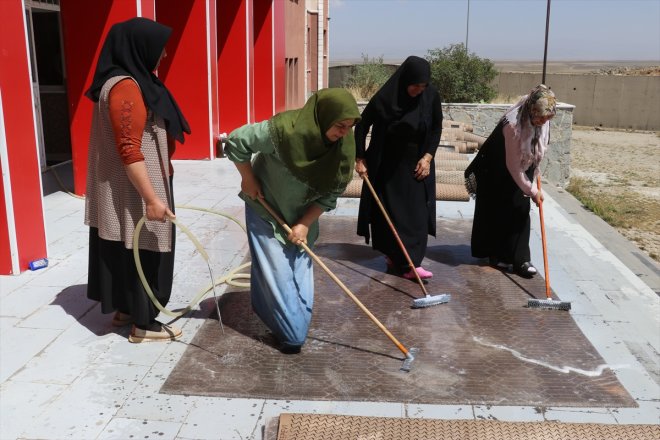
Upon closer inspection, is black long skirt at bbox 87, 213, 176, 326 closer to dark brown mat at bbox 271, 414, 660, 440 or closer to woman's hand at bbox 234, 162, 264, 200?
woman's hand at bbox 234, 162, 264, 200

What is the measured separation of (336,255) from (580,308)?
6.72ft

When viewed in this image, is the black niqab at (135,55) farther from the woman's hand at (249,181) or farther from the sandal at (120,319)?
the sandal at (120,319)

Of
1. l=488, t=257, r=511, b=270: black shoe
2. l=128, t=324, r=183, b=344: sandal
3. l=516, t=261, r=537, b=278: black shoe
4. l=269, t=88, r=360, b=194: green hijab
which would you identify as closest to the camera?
l=269, t=88, r=360, b=194: green hijab

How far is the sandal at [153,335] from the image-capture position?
3.90m

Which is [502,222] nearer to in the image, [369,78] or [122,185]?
[122,185]

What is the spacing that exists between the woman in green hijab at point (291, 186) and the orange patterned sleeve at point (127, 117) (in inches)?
19.2

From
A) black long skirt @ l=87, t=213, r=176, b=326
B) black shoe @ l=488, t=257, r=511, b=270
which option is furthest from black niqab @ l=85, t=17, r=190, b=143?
black shoe @ l=488, t=257, r=511, b=270

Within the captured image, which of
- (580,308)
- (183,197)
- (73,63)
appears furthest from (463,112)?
(580,308)

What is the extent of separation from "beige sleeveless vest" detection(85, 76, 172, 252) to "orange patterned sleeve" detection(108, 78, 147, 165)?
16 cm

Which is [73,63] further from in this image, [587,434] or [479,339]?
[587,434]

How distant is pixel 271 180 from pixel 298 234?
34cm

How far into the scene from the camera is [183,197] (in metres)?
7.61

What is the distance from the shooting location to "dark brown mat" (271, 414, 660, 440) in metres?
2.89

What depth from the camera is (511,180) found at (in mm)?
5199
